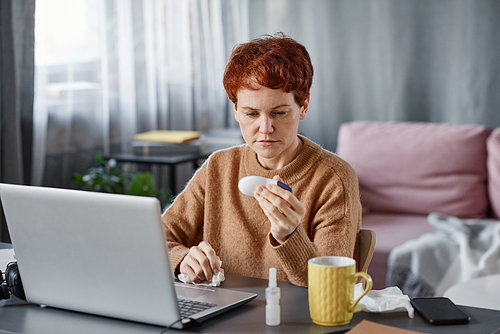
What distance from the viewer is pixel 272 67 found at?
3.80 ft

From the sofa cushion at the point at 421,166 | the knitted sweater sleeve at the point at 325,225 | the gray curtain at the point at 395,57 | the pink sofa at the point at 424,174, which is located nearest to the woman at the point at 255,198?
the knitted sweater sleeve at the point at 325,225

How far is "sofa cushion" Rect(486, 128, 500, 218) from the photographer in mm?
2486

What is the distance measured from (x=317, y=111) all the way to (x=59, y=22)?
1662 mm

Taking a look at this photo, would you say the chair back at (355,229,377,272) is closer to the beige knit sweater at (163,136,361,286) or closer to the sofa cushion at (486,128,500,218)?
the beige knit sweater at (163,136,361,286)

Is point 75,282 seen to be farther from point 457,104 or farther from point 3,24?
point 457,104

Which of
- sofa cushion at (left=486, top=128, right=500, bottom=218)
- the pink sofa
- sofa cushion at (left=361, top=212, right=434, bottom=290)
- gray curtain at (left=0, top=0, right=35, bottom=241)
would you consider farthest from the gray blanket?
gray curtain at (left=0, top=0, right=35, bottom=241)

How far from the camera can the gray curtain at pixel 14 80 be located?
1.93m

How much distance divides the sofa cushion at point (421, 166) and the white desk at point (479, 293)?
2.52 feet

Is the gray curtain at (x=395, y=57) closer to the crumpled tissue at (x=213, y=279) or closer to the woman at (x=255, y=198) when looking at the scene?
the woman at (x=255, y=198)

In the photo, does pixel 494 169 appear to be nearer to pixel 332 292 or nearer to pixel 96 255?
pixel 332 292

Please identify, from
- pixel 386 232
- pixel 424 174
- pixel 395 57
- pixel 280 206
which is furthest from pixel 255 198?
pixel 395 57

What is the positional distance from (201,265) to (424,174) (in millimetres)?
1782

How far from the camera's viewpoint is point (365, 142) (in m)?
2.75

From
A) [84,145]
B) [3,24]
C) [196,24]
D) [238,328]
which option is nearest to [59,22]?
[3,24]
